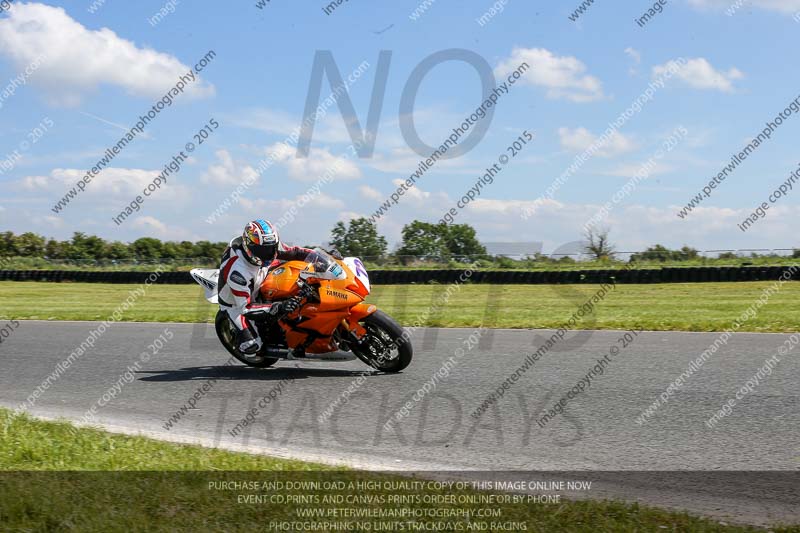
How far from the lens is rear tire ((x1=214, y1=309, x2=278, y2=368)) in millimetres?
9898

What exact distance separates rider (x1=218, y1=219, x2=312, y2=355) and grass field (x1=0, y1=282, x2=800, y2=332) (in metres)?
5.47

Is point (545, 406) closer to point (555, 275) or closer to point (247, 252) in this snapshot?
point (247, 252)

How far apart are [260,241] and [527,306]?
37.2ft

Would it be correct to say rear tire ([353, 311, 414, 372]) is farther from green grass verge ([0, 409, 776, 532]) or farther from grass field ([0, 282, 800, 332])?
grass field ([0, 282, 800, 332])

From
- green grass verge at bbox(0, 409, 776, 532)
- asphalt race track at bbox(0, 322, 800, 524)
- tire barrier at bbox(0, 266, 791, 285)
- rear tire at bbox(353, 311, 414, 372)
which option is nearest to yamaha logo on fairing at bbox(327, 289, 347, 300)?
rear tire at bbox(353, 311, 414, 372)

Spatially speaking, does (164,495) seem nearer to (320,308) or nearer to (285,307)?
(320,308)

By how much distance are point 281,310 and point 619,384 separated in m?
3.79

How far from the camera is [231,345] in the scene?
396 inches

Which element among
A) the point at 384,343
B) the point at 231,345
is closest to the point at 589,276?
the point at 231,345

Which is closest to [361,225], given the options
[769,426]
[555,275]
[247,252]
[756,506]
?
[555,275]

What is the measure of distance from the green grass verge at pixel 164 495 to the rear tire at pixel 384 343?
3.02 meters

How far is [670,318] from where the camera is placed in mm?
14664

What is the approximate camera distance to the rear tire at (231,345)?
9.90 metres

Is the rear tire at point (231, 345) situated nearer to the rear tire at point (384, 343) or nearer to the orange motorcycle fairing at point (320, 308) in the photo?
the orange motorcycle fairing at point (320, 308)
